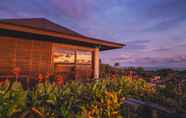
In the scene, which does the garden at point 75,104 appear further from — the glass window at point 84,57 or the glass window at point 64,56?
the glass window at point 84,57

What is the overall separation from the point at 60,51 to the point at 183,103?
7.11 m

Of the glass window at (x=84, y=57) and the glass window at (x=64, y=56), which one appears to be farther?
the glass window at (x=84, y=57)

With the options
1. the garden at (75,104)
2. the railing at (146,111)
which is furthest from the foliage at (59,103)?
the railing at (146,111)

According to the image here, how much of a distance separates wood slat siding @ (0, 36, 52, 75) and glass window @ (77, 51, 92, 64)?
2103 millimetres

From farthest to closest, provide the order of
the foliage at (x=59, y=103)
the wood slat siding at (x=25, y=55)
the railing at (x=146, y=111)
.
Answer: the wood slat siding at (x=25, y=55) → the railing at (x=146, y=111) → the foliage at (x=59, y=103)

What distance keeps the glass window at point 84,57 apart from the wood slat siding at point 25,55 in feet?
6.90

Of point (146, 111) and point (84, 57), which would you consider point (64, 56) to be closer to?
point (84, 57)

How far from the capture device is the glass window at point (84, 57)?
11915 millimetres

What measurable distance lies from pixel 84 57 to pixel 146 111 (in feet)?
22.2

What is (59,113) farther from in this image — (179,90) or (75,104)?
(179,90)

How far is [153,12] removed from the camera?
14555mm

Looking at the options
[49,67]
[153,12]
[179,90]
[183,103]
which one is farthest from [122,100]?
[153,12]

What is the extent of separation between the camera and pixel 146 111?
6.09 m

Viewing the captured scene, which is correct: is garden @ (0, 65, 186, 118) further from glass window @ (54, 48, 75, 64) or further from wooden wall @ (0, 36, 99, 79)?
glass window @ (54, 48, 75, 64)
